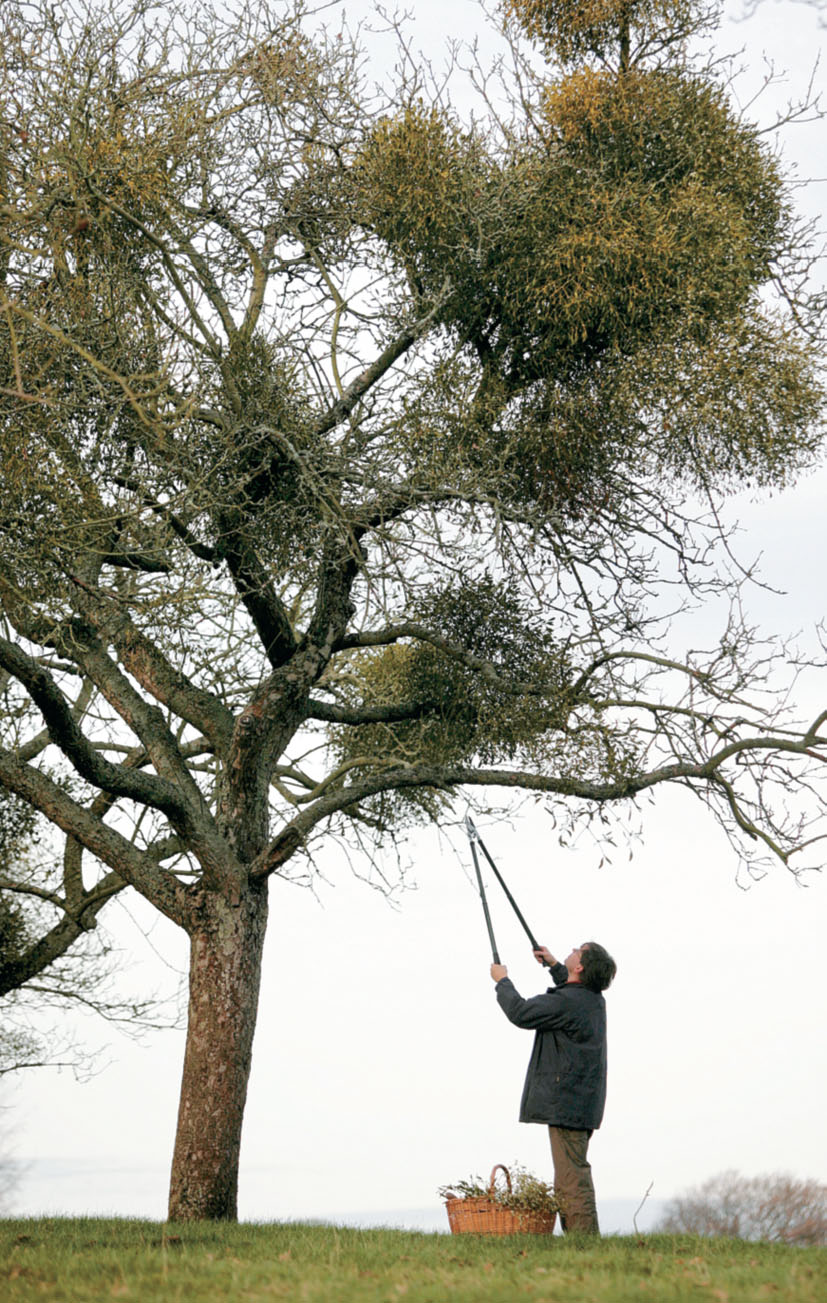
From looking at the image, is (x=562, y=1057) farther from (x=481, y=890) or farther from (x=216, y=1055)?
(x=216, y=1055)

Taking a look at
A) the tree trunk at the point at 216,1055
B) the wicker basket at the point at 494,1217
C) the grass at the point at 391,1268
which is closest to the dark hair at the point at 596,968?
the wicker basket at the point at 494,1217

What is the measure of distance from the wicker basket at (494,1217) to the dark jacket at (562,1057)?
1.85 ft

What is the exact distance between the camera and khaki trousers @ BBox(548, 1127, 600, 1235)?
7.64 meters

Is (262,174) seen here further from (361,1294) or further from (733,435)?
(361,1294)

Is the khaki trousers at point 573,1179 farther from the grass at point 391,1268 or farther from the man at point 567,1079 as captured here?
the grass at point 391,1268

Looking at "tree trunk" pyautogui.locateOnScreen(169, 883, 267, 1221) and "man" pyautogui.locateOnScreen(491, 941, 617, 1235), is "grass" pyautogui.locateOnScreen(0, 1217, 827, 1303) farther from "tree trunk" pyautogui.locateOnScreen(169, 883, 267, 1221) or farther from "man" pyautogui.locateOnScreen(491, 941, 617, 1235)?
"tree trunk" pyautogui.locateOnScreen(169, 883, 267, 1221)

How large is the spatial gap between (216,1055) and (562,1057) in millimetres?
3194

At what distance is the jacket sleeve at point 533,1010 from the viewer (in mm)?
7715

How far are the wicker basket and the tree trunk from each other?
2265mm

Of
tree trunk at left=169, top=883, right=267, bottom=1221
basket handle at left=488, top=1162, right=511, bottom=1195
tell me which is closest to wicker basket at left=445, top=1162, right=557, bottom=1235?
basket handle at left=488, top=1162, right=511, bottom=1195

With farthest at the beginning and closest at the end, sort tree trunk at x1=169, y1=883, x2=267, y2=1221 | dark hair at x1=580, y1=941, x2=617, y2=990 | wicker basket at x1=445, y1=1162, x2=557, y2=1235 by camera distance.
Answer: tree trunk at x1=169, y1=883, x2=267, y2=1221, dark hair at x1=580, y1=941, x2=617, y2=990, wicker basket at x1=445, y1=1162, x2=557, y2=1235

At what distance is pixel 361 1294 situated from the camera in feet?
17.0

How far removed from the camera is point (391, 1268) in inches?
241

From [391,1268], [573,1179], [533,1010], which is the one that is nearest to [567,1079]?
[533,1010]
